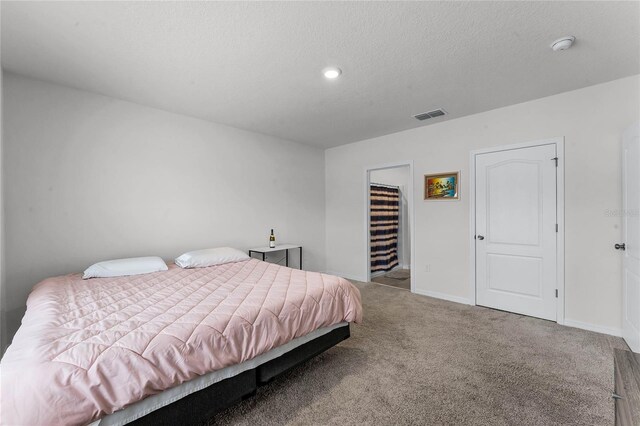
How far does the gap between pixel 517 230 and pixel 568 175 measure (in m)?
0.77

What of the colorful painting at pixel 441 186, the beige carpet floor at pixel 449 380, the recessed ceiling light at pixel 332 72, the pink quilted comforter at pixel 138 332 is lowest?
the beige carpet floor at pixel 449 380

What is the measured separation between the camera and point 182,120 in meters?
3.57

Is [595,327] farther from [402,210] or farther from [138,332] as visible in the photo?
[138,332]

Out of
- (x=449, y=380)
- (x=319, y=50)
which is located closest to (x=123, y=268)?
(x=319, y=50)

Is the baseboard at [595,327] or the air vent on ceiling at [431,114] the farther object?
the air vent on ceiling at [431,114]

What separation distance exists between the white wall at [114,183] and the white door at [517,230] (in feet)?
10.1

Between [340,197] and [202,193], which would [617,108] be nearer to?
[340,197]

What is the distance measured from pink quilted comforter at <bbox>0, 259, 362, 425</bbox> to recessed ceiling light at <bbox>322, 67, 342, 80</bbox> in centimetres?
187

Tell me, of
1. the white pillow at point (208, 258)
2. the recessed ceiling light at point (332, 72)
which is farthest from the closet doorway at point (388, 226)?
→ the white pillow at point (208, 258)

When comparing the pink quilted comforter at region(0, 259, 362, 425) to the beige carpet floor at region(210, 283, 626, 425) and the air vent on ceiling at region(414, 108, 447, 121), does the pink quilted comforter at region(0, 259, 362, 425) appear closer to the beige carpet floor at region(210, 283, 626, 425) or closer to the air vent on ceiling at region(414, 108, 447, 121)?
the beige carpet floor at region(210, 283, 626, 425)

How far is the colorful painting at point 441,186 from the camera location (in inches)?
150

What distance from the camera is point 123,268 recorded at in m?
2.70

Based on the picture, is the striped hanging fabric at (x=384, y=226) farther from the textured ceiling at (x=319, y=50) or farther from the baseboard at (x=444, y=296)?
the textured ceiling at (x=319, y=50)

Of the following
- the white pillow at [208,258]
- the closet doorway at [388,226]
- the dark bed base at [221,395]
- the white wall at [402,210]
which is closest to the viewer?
the dark bed base at [221,395]
